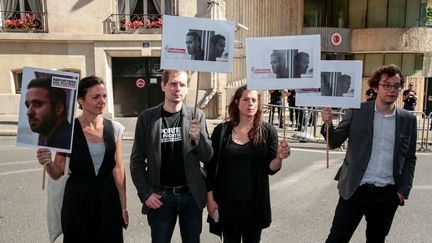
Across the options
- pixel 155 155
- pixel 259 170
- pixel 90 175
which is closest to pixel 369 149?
pixel 259 170

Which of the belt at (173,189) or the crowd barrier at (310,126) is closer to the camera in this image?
the belt at (173,189)

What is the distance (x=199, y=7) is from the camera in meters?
15.9

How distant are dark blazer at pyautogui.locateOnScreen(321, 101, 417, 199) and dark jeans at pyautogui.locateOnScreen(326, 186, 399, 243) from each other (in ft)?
0.26

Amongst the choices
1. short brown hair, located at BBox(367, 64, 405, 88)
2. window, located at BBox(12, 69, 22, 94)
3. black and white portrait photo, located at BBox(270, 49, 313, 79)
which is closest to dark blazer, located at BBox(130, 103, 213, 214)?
black and white portrait photo, located at BBox(270, 49, 313, 79)

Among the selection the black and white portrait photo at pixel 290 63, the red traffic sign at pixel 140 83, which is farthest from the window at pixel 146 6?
the black and white portrait photo at pixel 290 63

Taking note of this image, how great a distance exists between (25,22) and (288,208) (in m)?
14.4

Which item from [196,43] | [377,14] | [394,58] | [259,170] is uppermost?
[377,14]

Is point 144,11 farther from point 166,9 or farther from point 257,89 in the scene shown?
point 257,89

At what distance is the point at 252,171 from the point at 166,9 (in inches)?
558

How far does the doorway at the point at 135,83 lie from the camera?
16.7 meters

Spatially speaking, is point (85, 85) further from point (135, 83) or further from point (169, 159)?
point (135, 83)

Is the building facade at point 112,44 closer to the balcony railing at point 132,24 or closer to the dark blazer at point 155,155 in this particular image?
the balcony railing at point 132,24

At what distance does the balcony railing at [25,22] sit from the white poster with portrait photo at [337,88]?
1486cm

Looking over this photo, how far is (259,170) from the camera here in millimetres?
3170
